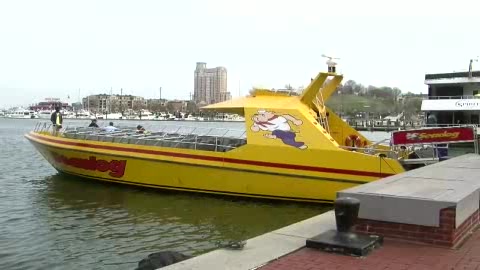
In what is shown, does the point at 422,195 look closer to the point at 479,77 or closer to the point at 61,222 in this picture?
the point at 61,222

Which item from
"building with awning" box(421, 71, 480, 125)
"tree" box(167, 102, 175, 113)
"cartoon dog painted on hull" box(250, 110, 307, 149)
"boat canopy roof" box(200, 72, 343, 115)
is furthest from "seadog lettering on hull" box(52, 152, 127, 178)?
"tree" box(167, 102, 175, 113)

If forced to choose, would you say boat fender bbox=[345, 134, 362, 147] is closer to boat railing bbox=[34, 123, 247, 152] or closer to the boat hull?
the boat hull

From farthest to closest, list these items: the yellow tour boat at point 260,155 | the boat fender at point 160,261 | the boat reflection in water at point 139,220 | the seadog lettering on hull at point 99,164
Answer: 1. the seadog lettering on hull at point 99,164
2. the yellow tour boat at point 260,155
3. the boat reflection in water at point 139,220
4. the boat fender at point 160,261

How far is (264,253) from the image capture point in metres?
6.08

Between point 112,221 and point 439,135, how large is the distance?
29.5 feet

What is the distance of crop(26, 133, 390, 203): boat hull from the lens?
14.2 m

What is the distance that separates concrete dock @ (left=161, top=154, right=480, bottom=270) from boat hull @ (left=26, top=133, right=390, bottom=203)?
648cm

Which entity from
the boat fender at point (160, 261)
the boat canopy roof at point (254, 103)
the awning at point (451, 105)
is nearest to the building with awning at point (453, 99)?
the awning at point (451, 105)

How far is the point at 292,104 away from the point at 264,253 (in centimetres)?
942

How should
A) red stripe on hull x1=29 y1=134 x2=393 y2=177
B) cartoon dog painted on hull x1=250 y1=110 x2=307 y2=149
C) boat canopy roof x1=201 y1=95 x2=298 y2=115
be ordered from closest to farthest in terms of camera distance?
red stripe on hull x1=29 y1=134 x2=393 y2=177 < cartoon dog painted on hull x1=250 y1=110 x2=307 y2=149 < boat canopy roof x1=201 y1=95 x2=298 y2=115

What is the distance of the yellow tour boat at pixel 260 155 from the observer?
550 inches

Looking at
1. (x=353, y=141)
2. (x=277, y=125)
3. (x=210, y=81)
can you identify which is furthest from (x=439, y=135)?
(x=210, y=81)

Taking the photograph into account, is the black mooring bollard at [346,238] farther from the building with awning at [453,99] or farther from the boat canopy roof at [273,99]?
the building with awning at [453,99]

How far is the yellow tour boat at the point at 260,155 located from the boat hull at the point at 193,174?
28 mm
